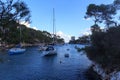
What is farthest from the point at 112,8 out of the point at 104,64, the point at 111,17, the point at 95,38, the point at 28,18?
the point at 28,18

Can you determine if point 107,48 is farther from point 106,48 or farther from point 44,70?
point 44,70

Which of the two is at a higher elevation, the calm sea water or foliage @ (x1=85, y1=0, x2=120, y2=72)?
foliage @ (x1=85, y1=0, x2=120, y2=72)

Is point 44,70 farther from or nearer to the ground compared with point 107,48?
nearer to the ground

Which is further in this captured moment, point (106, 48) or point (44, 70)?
point (44, 70)

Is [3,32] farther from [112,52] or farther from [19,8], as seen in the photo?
[112,52]

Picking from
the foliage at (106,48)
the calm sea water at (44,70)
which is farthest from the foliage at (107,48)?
the calm sea water at (44,70)

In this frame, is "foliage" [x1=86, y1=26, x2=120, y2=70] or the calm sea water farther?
the calm sea water

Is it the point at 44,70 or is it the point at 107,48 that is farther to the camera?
the point at 44,70

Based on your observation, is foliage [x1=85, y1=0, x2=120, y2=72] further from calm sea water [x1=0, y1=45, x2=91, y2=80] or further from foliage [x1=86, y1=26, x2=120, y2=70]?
calm sea water [x1=0, y1=45, x2=91, y2=80]

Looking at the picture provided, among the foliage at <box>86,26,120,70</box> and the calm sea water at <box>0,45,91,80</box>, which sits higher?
the foliage at <box>86,26,120,70</box>

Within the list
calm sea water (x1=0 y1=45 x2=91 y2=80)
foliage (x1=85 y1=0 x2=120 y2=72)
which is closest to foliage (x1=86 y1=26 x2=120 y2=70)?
foliage (x1=85 y1=0 x2=120 y2=72)

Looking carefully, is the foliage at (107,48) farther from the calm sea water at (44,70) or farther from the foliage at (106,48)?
the calm sea water at (44,70)

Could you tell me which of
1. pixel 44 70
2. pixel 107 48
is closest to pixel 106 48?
pixel 107 48

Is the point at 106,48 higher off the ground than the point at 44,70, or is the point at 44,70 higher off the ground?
the point at 106,48
